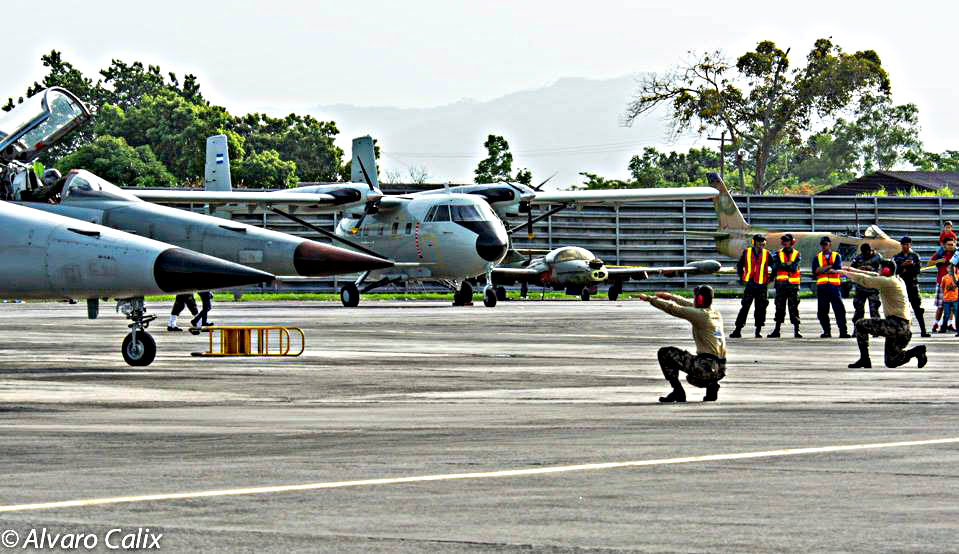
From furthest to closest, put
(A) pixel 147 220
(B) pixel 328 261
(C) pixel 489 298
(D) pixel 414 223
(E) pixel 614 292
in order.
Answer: (E) pixel 614 292, (D) pixel 414 223, (C) pixel 489 298, (A) pixel 147 220, (B) pixel 328 261

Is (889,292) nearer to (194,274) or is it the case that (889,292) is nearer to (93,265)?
(194,274)

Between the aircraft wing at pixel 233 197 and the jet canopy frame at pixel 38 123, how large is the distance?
50.0 feet

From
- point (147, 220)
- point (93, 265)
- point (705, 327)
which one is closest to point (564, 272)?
point (147, 220)

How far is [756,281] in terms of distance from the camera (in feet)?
102

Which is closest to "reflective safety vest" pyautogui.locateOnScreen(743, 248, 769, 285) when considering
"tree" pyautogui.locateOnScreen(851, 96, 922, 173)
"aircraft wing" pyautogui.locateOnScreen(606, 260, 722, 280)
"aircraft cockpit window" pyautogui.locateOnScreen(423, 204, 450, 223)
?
"aircraft cockpit window" pyautogui.locateOnScreen(423, 204, 450, 223)

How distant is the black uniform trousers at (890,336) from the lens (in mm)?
20594

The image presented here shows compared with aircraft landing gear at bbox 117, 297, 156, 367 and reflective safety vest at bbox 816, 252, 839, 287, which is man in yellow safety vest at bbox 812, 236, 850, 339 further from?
aircraft landing gear at bbox 117, 297, 156, 367

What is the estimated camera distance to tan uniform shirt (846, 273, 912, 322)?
20.8m

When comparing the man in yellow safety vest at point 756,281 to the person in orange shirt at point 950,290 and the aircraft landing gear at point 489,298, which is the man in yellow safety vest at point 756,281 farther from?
the aircraft landing gear at point 489,298

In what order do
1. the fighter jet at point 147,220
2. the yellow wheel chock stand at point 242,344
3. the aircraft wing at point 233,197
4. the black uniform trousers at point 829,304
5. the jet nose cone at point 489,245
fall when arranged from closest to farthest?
the fighter jet at point 147,220 < the yellow wheel chock stand at point 242,344 < the black uniform trousers at point 829,304 < the aircraft wing at point 233,197 < the jet nose cone at point 489,245

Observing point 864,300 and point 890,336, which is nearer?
point 890,336

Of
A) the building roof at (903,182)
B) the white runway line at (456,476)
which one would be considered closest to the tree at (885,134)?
the building roof at (903,182)

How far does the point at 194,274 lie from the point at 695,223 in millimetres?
54189

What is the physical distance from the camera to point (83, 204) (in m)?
22.2
